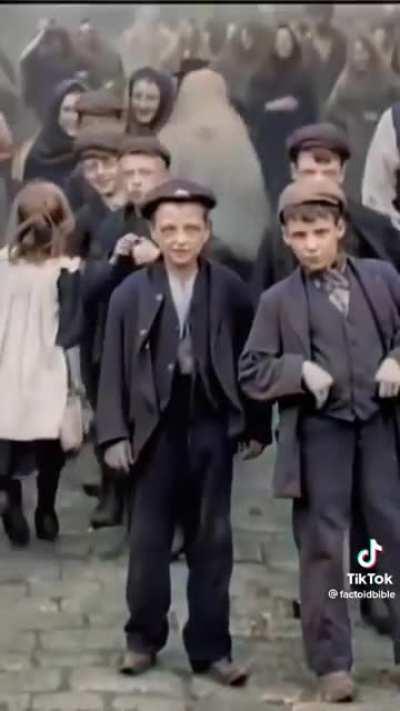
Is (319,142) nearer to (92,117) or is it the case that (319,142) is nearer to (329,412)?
(92,117)

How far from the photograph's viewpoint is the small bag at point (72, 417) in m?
5.38

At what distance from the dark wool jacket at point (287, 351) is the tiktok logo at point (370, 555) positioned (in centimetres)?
28

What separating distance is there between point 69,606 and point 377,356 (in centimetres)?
138

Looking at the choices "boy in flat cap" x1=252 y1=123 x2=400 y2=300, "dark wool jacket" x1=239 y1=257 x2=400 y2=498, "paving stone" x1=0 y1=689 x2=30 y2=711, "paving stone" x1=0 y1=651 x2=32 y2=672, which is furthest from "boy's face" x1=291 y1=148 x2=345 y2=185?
"paving stone" x1=0 y1=689 x2=30 y2=711

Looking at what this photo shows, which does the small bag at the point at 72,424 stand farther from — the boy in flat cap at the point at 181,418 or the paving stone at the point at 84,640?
the boy in flat cap at the point at 181,418

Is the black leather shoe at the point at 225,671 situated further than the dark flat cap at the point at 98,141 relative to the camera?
No

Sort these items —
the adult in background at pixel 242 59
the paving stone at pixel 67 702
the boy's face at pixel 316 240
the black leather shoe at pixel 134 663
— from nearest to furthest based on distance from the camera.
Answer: the paving stone at pixel 67 702 → the boy's face at pixel 316 240 → the black leather shoe at pixel 134 663 → the adult in background at pixel 242 59

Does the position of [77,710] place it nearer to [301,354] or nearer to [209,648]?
[209,648]

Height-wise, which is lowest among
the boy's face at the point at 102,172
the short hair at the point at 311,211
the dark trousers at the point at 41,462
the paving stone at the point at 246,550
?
the paving stone at the point at 246,550

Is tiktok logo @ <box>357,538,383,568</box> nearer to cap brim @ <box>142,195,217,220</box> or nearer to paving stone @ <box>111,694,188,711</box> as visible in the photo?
paving stone @ <box>111,694,188,711</box>

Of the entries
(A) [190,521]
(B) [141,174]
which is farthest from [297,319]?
(B) [141,174]

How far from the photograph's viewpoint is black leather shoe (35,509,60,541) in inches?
215

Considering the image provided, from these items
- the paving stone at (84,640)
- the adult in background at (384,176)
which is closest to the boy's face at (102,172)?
the adult in background at (384,176)

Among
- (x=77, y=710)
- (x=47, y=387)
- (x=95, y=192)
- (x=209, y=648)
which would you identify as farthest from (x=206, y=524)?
(x=95, y=192)
